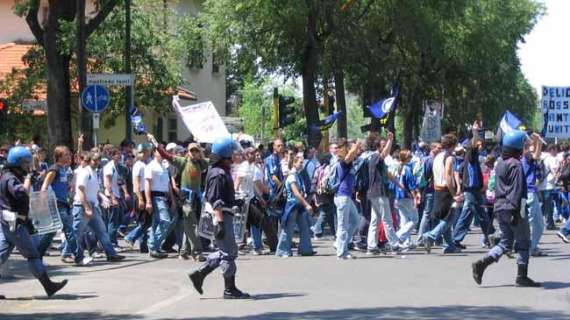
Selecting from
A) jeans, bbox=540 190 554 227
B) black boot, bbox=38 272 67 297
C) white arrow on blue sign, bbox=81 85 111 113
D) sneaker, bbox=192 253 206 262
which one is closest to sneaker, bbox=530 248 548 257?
Result: sneaker, bbox=192 253 206 262

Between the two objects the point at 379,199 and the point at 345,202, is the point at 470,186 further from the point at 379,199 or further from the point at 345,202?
the point at 345,202

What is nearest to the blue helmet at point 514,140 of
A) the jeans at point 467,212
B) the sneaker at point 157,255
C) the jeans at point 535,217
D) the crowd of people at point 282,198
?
the crowd of people at point 282,198

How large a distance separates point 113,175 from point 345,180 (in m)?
4.15

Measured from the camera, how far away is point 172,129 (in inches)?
2042

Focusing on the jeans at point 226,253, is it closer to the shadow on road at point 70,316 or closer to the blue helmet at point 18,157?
the shadow on road at point 70,316

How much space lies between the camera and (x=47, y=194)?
12.7 metres

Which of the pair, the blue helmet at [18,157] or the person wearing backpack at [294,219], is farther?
the person wearing backpack at [294,219]

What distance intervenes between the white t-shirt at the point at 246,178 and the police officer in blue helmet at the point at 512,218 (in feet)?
17.6

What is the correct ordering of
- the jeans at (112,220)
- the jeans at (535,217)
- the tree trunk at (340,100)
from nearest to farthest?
the jeans at (535,217)
the jeans at (112,220)
the tree trunk at (340,100)

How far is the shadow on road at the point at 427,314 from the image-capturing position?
9906mm

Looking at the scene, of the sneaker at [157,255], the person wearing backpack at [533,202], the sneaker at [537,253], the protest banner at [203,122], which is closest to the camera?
the person wearing backpack at [533,202]

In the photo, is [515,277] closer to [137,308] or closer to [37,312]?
[137,308]

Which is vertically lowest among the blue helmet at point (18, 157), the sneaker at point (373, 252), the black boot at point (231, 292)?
the sneaker at point (373, 252)

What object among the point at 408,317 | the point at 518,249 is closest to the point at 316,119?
the point at 518,249
